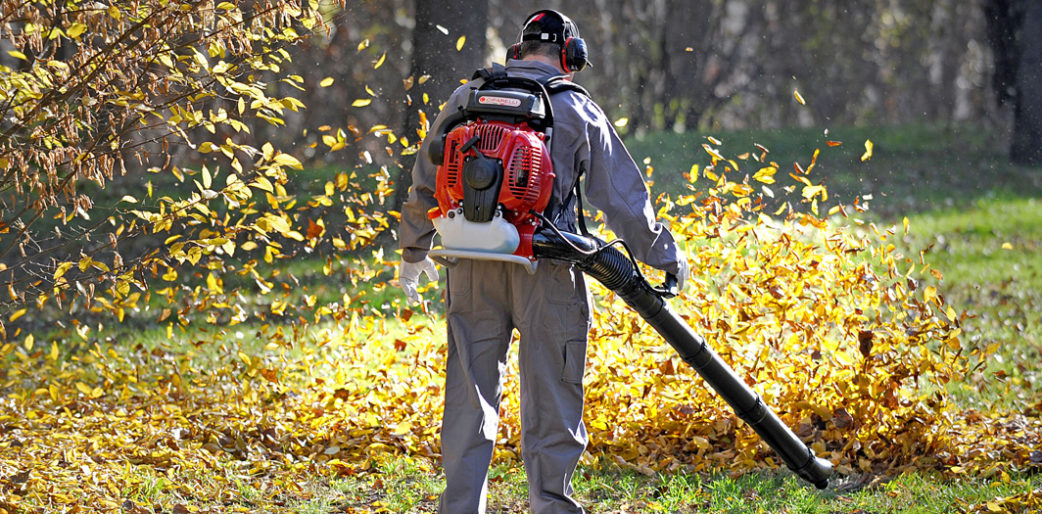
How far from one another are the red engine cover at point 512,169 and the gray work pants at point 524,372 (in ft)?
0.80

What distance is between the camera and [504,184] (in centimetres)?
320

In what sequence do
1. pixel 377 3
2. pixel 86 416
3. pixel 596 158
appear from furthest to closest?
pixel 377 3 < pixel 86 416 < pixel 596 158

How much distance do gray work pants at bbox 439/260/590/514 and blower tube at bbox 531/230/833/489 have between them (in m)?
0.13

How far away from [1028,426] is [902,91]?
15162 millimetres

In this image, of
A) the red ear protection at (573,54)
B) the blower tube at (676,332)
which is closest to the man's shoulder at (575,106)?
the red ear protection at (573,54)

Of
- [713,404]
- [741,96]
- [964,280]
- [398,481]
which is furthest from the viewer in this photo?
[741,96]

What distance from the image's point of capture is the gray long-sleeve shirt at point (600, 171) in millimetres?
3406

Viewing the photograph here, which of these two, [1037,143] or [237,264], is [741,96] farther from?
[237,264]

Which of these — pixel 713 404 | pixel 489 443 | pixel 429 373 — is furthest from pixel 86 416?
pixel 713 404

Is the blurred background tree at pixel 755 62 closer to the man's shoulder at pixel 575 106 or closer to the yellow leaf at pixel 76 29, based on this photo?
the yellow leaf at pixel 76 29

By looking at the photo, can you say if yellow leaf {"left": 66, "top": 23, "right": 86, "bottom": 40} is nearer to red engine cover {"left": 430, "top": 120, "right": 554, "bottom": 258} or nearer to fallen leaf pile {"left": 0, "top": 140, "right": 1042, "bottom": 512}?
red engine cover {"left": 430, "top": 120, "right": 554, "bottom": 258}

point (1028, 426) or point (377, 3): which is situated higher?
point (377, 3)

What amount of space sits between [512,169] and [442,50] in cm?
446

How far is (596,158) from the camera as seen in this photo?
3428mm
